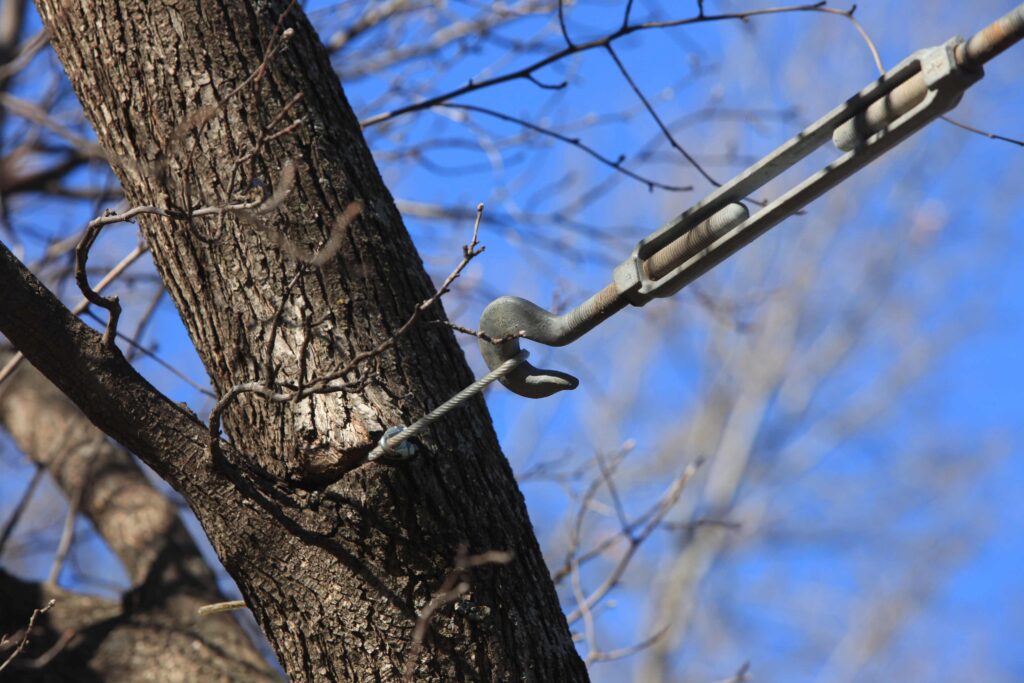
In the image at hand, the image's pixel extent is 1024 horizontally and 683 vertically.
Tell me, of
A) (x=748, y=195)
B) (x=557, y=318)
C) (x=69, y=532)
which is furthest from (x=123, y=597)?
(x=748, y=195)

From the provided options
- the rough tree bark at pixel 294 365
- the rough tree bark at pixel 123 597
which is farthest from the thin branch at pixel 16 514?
the rough tree bark at pixel 294 365

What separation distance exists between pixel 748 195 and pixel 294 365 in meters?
0.91

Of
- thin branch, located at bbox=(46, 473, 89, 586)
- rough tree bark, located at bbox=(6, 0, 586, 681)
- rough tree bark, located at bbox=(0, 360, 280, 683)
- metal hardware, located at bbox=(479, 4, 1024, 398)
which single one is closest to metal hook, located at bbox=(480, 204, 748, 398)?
metal hardware, located at bbox=(479, 4, 1024, 398)

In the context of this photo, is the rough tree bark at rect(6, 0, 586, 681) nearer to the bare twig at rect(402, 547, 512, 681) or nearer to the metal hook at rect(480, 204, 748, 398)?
the bare twig at rect(402, 547, 512, 681)

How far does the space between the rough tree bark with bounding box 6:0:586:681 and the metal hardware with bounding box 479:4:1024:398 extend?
0.92ft

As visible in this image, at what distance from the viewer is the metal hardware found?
124 cm

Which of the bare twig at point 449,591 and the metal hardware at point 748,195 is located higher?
the metal hardware at point 748,195

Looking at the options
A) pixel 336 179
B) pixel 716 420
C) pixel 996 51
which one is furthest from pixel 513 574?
pixel 716 420

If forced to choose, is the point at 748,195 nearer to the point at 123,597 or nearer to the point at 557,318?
the point at 557,318

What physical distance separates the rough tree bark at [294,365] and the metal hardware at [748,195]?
0.28m

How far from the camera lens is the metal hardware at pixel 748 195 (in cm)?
124

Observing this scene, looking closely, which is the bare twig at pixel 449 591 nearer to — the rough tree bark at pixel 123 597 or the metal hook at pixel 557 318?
the metal hook at pixel 557 318

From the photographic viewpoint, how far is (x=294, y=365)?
6.28ft

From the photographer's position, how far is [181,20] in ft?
6.75
